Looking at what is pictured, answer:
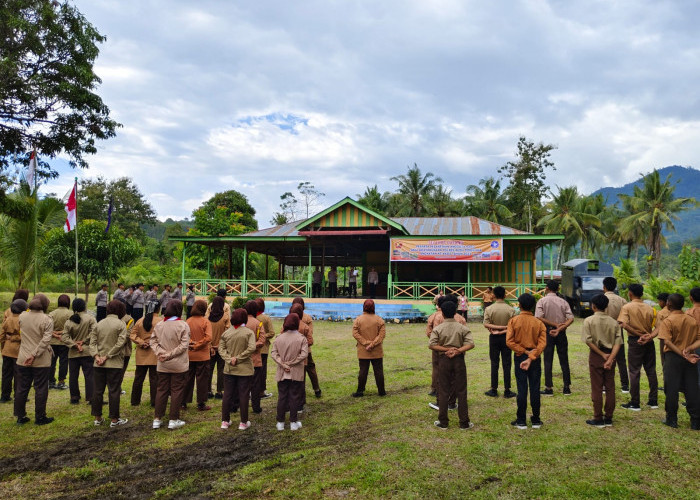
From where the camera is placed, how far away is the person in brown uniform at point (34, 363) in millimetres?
5852

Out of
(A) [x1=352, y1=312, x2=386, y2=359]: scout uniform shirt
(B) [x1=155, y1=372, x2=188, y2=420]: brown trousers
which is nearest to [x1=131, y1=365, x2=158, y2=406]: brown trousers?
(B) [x1=155, y1=372, x2=188, y2=420]: brown trousers

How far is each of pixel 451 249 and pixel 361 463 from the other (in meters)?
15.1

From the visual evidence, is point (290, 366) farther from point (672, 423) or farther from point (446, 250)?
point (446, 250)

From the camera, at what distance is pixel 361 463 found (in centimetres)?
449

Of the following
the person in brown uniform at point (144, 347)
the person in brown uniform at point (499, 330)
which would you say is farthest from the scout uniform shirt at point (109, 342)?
the person in brown uniform at point (499, 330)

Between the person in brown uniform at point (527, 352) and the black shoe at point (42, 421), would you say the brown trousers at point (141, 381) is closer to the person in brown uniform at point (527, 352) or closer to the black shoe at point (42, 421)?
the black shoe at point (42, 421)

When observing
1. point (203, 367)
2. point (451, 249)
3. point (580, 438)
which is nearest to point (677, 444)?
point (580, 438)

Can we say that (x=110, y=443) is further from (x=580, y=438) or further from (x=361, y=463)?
(x=580, y=438)

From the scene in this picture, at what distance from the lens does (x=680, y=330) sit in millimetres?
5324

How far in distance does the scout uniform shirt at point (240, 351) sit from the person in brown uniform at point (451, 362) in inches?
84.7

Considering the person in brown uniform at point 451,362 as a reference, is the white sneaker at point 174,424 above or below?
below

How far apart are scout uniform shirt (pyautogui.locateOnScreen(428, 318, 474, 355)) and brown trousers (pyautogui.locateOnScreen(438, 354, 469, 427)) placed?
15cm

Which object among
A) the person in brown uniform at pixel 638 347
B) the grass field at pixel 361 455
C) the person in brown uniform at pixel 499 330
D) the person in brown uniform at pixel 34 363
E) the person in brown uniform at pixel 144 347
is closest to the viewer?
the grass field at pixel 361 455

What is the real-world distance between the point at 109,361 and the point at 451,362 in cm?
414
